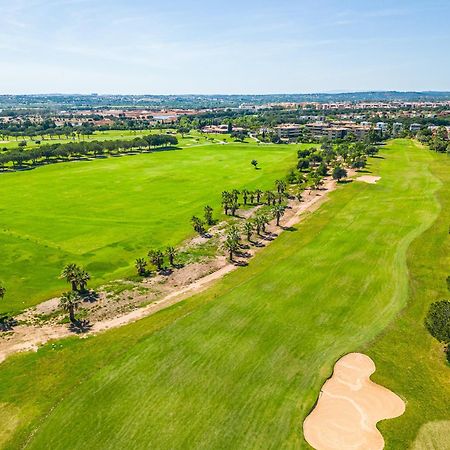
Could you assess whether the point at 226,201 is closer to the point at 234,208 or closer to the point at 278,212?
the point at 234,208

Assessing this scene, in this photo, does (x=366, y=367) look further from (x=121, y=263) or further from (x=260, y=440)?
(x=121, y=263)

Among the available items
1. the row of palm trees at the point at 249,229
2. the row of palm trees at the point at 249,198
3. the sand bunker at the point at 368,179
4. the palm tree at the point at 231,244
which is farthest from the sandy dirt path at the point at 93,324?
the sand bunker at the point at 368,179

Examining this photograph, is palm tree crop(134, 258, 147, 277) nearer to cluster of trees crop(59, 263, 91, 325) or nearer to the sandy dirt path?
the sandy dirt path

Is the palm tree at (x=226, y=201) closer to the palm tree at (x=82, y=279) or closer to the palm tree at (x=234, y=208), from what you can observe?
the palm tree at (x=234, y=208)

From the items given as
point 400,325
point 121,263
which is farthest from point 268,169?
point 400,325

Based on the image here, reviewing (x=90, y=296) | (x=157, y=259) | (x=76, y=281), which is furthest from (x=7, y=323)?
(x=157, y=259)

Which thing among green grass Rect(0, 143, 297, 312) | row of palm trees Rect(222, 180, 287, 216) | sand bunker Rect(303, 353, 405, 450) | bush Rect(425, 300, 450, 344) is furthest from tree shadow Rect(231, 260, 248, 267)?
bush Rect(425, 300, 450, 344)
